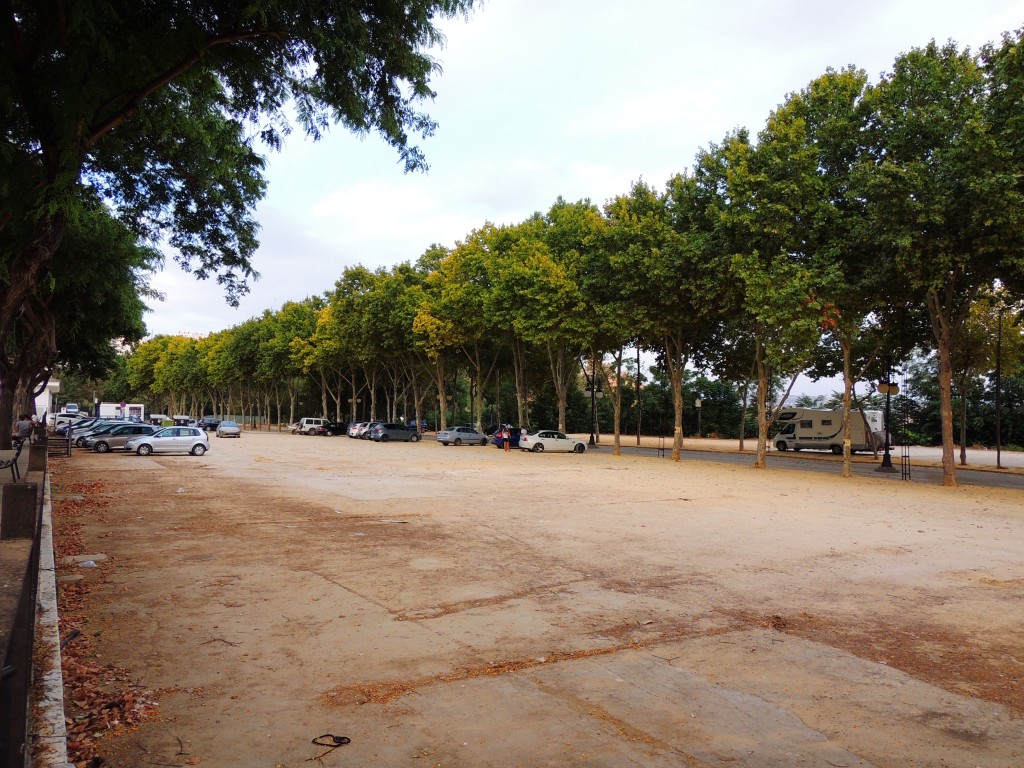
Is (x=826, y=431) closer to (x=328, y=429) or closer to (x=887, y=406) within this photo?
(x=887, y=406)

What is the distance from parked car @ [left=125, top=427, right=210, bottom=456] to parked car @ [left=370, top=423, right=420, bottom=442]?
62.4 feet

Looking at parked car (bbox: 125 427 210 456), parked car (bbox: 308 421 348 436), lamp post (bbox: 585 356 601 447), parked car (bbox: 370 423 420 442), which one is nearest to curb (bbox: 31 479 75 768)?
parked car (bbox: 125 427 210 456)

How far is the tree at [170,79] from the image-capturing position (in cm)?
757

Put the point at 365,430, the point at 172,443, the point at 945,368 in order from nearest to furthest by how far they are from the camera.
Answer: the point at 945,368
the point at 172,443
the point at 365,430

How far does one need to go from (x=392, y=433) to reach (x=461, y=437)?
7756 millimetres

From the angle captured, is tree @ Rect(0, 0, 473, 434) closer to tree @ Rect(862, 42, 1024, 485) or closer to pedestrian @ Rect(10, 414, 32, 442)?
tree @ Rect(862, 42, 1024, 485)

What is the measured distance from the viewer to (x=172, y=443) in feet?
109

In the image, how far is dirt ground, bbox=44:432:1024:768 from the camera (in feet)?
13.1

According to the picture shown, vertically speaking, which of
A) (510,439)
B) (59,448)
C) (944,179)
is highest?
(944,179)

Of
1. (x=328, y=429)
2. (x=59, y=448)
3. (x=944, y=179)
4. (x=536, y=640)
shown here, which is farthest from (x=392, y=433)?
(x=536, y=640)

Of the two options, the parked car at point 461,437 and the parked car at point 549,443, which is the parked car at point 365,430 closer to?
the parked car at point 461,437

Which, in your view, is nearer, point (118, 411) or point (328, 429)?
point (328, 429)

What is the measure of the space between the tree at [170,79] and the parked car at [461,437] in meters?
35.8

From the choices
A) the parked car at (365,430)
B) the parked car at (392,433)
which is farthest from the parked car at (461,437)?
the parked car at (365,430)
